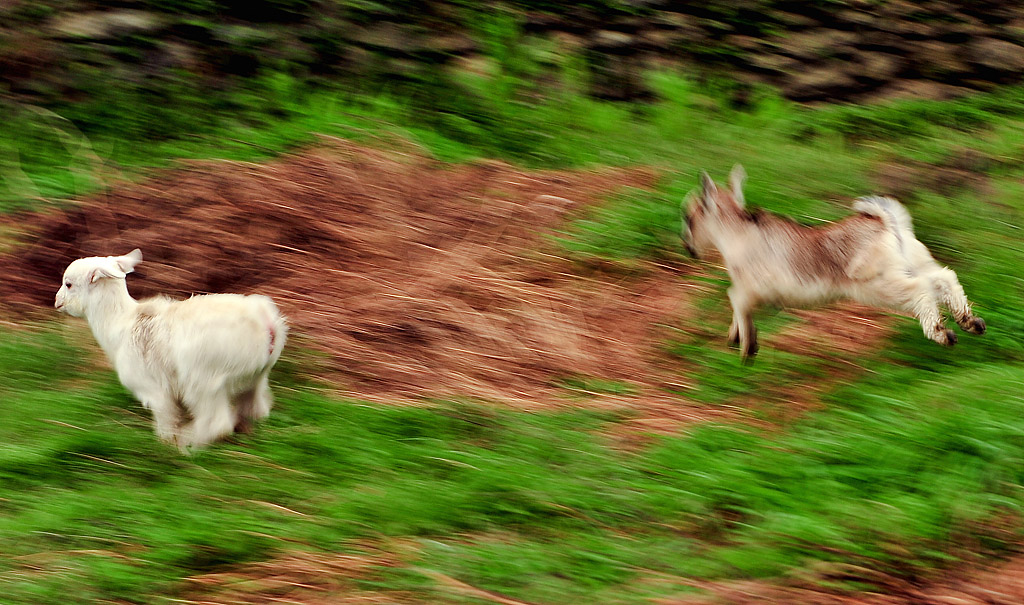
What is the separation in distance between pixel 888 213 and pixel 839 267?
39cm

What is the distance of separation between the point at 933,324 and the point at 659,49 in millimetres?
4890

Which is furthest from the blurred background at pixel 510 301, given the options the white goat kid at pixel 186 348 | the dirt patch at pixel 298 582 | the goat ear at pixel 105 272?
the goat ear at pixel 105 272

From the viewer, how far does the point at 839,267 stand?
5488 millimetres

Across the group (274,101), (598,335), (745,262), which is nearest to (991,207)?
(745,262)

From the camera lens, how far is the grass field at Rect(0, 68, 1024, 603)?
3.84 meters

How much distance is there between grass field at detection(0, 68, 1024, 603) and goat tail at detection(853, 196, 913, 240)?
640mm

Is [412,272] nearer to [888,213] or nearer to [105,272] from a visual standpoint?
[105,272]

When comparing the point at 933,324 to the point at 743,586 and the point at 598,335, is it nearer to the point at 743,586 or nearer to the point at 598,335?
the point at 598,335

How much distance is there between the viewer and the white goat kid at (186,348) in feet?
15.3

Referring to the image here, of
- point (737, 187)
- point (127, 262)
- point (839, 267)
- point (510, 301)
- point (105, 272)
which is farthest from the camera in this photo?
point (510, 301)

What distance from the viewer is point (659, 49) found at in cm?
958

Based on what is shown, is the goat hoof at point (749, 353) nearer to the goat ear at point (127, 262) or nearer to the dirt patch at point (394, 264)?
the dirt patch at point (394, 264)

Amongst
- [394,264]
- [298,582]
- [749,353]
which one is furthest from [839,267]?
[298,582]

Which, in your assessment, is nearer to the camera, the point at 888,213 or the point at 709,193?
the point at 888,213
